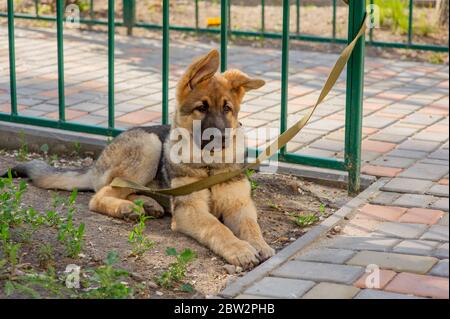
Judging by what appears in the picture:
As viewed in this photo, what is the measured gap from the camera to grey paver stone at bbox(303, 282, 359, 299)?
14.2ft

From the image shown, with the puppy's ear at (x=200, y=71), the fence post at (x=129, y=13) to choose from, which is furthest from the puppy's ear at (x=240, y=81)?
the fence post at (x=129, y=13)

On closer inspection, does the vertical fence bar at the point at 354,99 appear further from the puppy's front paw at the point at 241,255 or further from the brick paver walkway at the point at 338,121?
the puppy's front paw at the point at 241,255

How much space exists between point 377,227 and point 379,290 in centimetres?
99

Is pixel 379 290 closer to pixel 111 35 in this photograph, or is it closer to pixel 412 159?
pixel 412 159

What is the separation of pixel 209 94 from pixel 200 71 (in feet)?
0.51

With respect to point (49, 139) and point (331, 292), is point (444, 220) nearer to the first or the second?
point (331, 292)

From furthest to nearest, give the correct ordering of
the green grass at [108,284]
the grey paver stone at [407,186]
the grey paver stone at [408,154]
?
1. the grey paver stone at [408,154]
2. the grey paver stone at [407,186]
3. the green grass at [108,284]

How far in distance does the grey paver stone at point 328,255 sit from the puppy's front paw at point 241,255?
24 centimetres

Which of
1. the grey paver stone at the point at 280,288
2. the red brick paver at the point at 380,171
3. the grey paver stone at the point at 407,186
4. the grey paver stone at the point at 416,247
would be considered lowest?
the grey paver stone at the point at 280,288

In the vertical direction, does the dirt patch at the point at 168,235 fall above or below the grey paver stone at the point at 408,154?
below

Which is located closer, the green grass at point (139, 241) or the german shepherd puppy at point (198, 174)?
the green grass at point (139, 241)

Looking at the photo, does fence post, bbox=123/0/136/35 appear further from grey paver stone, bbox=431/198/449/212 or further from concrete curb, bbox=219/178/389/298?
grey paver stone, bbox=431/198/449/212

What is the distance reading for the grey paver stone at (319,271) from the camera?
15.0 ft

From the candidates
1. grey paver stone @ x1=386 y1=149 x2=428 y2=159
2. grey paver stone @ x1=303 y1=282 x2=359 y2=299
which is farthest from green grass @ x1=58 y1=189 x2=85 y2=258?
grey paver stone @ x1=386 y1=149 x2=428 y2=159
